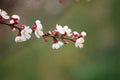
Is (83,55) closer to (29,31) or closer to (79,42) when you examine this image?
(79,42)

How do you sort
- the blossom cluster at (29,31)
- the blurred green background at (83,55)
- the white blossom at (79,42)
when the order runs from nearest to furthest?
the blossom cluster at (29,31)
the white blossom at (79,42)
the blurred green background at (83,55)

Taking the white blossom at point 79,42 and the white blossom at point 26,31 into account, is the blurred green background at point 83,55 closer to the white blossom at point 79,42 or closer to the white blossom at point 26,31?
the white blossom at point 79,42

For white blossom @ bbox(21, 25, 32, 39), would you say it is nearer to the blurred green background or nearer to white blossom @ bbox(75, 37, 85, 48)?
white blossom @ bbox(75, 37, 85, 48)

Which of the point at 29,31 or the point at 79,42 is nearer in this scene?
the point at 29,31

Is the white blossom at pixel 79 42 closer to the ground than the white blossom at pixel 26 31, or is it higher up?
higher up

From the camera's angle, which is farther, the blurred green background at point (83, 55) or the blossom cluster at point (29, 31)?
the blurred green background at point (83, 55)

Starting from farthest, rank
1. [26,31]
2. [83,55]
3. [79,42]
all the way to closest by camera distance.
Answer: [83,55]
[79,42]
[26,31]

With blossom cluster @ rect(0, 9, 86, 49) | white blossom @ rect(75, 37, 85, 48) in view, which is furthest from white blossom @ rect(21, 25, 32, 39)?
white blossom @ rect(75, 37, 85, 48)

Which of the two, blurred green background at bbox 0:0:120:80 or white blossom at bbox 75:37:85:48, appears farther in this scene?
blurred green background at bbox 0:0:120:80

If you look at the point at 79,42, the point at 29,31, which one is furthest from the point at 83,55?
the point at 29,31

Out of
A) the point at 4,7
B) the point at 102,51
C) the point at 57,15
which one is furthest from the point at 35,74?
the point at 4,7

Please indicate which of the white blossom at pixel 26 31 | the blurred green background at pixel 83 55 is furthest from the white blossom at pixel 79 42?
the blurred green background at pixel 83 55

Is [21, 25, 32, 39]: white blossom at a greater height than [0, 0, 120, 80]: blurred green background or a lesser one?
lesser
